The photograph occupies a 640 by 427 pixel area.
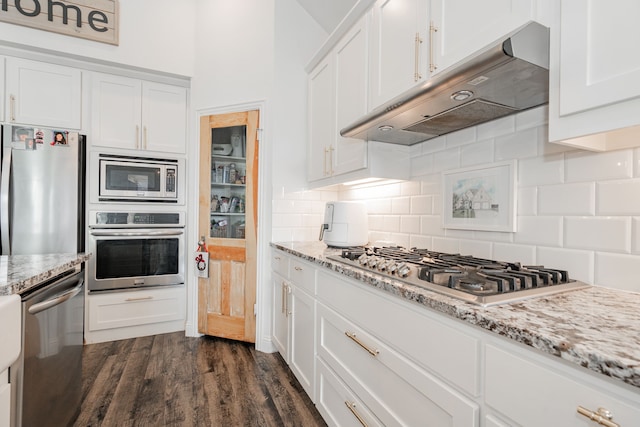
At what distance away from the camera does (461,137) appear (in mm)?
1514

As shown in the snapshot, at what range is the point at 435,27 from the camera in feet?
3.84

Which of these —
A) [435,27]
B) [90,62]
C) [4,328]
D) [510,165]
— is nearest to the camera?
[4,328]

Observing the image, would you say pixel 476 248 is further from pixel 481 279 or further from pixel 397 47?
pixel 397 47

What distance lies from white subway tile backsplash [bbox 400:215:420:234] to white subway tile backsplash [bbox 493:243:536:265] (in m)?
0.48

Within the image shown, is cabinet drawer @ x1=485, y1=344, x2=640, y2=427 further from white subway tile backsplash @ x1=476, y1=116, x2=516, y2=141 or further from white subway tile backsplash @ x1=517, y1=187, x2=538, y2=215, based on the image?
white subway tile backsplash @ x1=476, y1=116, x2=516, y2=141

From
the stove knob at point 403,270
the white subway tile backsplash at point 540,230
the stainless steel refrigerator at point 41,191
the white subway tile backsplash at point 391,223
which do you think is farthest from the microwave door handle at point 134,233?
the white subway tile backsplash at point 540,230

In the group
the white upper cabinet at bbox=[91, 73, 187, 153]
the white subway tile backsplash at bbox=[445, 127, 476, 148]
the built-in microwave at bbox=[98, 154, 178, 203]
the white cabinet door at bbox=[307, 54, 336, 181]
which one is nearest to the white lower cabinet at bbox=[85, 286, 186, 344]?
the built-in microwave at bbox=[98, 154, 178, 203]

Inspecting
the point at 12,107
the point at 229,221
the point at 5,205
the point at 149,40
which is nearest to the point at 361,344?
the point at 229,221

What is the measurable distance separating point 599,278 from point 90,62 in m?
3.60

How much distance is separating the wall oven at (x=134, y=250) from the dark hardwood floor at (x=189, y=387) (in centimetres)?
53

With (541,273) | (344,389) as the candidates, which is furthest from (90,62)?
(541,273)

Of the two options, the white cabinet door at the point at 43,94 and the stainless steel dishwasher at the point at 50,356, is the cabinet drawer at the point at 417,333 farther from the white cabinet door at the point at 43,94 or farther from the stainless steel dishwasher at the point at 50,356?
the white cabinet door at the point at 43,94

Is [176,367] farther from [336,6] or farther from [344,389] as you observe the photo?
[336,6]

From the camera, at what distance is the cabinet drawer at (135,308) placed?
2.61 meters
